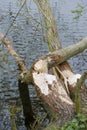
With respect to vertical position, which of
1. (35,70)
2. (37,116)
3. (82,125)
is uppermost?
(35,70)

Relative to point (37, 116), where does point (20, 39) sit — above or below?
above

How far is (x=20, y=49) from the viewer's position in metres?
17.8

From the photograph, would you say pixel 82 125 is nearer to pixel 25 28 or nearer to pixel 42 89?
pixel 42 89

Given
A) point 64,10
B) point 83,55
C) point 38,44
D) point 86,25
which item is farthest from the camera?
point 64,10

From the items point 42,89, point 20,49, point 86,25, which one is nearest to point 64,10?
point 86,25

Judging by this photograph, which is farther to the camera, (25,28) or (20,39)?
(25,28)

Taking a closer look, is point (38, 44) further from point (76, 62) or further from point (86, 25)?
point (86, 25)

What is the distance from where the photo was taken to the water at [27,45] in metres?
10.1

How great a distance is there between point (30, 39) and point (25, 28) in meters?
3.01

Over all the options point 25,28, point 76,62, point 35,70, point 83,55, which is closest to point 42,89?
point 35,70

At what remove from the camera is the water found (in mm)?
10131

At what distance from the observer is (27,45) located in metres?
18.8

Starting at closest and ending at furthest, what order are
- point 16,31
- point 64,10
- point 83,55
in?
point 83,55, point 16,31, point 64,10

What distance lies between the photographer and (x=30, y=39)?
20.2m
